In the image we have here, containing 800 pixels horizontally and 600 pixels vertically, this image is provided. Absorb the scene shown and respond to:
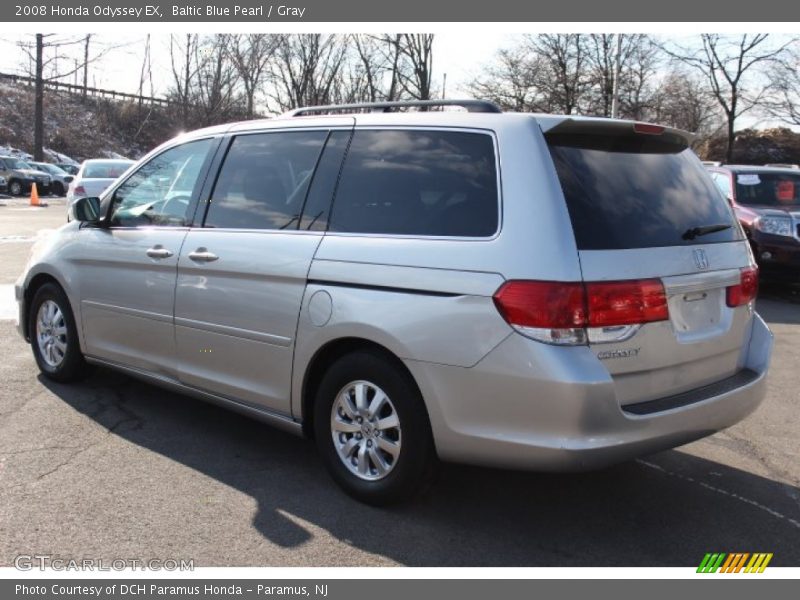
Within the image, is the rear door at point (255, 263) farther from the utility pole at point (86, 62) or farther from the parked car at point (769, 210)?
the utility pole at point (86, 62)

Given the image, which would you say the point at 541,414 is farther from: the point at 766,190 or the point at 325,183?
the point at 766,190

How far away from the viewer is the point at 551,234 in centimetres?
301

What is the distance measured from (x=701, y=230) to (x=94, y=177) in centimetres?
1615

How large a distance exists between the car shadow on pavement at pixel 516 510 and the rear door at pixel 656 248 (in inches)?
26.5

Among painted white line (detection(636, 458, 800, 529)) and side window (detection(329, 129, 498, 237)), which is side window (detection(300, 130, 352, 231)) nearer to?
side window (detection(329, 129, 498, 237))

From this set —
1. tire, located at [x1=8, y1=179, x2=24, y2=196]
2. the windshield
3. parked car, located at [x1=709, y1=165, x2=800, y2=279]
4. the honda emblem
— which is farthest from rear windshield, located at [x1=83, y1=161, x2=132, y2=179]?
the windshield

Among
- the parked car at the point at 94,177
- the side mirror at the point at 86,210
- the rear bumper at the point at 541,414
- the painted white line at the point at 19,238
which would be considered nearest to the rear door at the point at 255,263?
the rear bumper at the point at 541,414

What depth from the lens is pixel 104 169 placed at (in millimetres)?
17531

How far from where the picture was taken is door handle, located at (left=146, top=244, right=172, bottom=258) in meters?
4.44

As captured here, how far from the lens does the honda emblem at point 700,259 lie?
3398 millimetres

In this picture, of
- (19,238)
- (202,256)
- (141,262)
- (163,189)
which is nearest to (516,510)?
(202,256)

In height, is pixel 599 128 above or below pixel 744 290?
above

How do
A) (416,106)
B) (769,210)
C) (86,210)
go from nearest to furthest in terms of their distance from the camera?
(416,106)
(86,210)
(769,210)

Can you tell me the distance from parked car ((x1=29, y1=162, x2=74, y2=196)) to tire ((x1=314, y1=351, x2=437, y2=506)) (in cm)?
3417
